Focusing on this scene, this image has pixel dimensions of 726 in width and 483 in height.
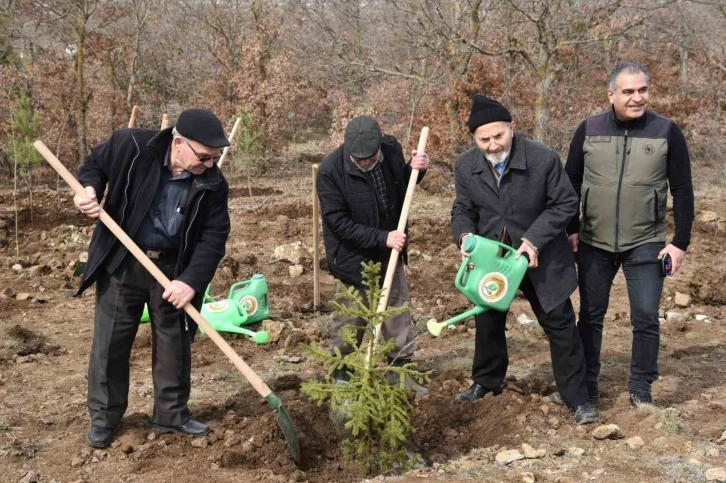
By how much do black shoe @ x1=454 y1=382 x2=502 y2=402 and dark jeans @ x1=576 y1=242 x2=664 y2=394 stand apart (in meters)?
0.62

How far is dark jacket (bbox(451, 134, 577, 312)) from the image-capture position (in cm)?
388

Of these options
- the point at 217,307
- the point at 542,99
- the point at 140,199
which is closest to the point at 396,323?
the point at 140,199

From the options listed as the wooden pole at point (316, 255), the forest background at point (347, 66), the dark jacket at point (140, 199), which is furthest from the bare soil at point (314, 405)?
the forest background at point (347, 66)

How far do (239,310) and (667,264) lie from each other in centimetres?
350

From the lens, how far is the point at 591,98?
1728 cm

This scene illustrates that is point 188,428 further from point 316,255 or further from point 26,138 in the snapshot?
point 26,138

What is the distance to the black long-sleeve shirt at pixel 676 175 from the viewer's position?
154 inches

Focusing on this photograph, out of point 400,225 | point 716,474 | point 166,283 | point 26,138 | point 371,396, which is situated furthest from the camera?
point 26,138

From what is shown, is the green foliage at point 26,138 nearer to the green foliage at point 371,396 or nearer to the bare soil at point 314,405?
the bare soil at point 314,405

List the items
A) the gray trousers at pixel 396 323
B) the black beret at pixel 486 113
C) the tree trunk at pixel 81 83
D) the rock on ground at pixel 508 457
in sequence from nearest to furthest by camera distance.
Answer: the rock on ground at pixel 508 457 < the black beret at pixel 486 113 < the gray trousers at pixel 396 323 < the tree trunk at pixel 81 83

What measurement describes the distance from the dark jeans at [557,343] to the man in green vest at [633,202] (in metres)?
0.29

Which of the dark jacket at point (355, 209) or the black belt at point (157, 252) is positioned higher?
the dark jacket at point (355, 209)

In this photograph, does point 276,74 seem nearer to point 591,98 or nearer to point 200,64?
point 200,64

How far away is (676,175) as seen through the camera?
12.9ft
